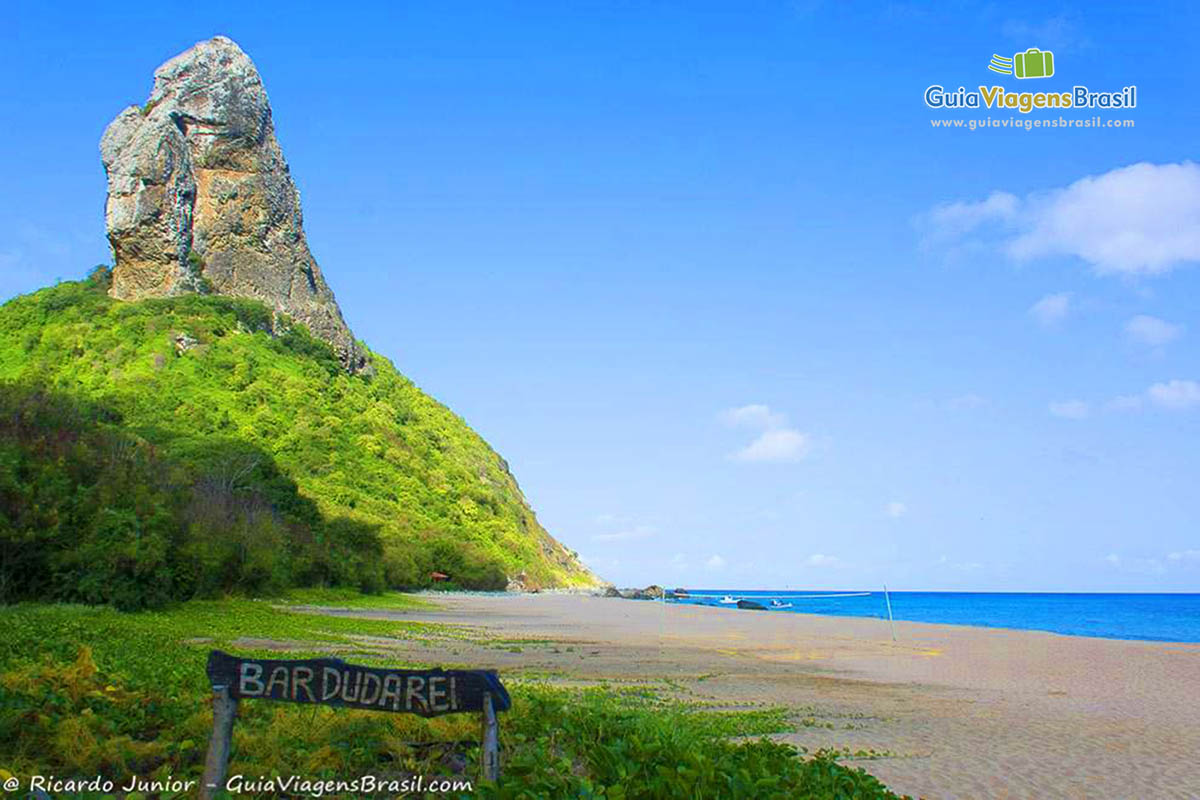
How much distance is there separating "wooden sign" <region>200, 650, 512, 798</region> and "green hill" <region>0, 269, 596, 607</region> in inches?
722

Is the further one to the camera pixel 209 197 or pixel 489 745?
pixel 209 197

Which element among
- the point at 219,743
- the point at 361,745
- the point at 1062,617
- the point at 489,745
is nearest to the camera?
the point at 219,743

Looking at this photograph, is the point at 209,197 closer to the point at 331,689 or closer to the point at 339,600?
the point at 339,600

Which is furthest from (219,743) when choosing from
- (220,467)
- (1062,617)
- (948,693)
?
(1062,617)

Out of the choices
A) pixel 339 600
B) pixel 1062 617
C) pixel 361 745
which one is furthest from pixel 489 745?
pixel 1062 617

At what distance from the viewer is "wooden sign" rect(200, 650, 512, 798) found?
4914 millimetres

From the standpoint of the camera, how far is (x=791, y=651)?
26.4 m

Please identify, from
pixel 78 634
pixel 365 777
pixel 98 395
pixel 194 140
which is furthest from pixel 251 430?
pixel 365 777

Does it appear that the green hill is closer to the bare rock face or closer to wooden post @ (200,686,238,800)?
the bare rock face

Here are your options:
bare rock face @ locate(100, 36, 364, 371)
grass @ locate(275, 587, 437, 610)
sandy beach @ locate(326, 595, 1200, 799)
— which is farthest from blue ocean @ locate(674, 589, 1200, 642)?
bare rock face @ locate(100, 36, 364, 371)

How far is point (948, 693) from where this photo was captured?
16.6m

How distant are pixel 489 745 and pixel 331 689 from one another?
0.95 m

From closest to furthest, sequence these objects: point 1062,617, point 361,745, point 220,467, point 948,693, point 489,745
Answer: point 489,745 → point 361,745 → point 948,693 → point 220,467 → point 1062,617

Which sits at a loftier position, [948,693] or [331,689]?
[331,689]
